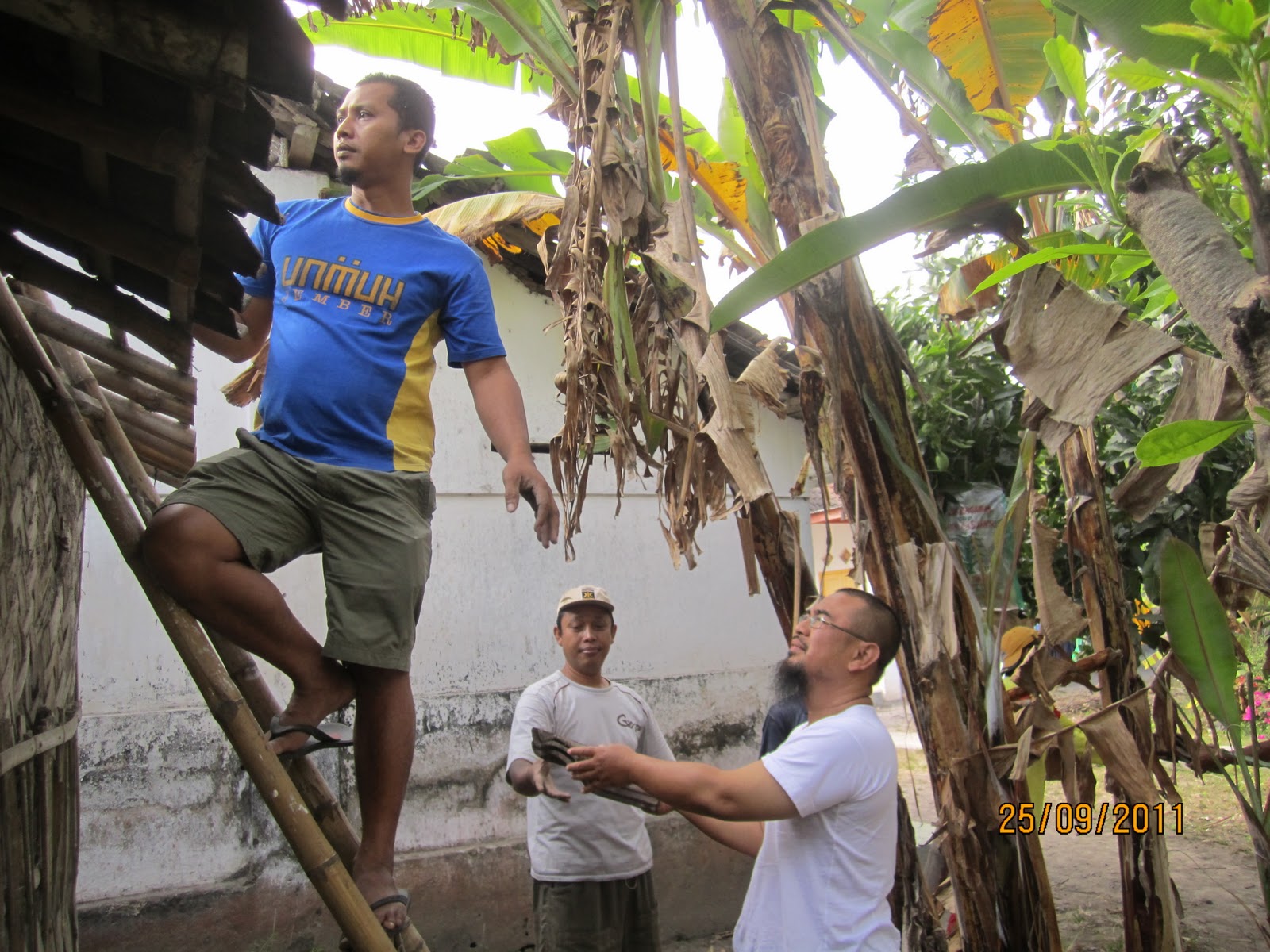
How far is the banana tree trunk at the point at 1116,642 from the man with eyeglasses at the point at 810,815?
1316 millimetres

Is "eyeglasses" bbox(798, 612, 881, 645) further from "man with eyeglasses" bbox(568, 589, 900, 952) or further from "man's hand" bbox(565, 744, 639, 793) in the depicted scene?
"man's hand" bbox(565, 744, 639, 793)

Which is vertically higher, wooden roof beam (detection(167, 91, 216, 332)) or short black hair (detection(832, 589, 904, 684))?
wooden roof beam (detection(167, 91, 216, 332))

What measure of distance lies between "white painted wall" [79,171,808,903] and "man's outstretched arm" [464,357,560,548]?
2514mm

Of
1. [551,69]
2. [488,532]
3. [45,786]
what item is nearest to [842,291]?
[551,69]

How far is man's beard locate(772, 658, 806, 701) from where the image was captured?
2.50 m

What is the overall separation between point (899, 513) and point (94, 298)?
208cm

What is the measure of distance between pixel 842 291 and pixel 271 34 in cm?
195

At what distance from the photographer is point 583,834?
323 centimetres

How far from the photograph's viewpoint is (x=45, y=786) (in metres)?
2.12

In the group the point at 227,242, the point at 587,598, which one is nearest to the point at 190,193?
the point at 227,242

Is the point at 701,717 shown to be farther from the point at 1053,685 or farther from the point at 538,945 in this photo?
the point at 1053,685

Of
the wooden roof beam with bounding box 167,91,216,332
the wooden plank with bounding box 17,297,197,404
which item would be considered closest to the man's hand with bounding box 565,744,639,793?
the wooden roof beam with bounding box 167,91,216,332

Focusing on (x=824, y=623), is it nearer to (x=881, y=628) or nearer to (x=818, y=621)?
(x=818, y=621)

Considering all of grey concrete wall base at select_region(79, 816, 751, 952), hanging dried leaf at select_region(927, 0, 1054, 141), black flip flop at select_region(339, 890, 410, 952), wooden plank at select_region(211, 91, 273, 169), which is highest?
hanging dried leaf at select_region(927, 0, 1054, 141)
